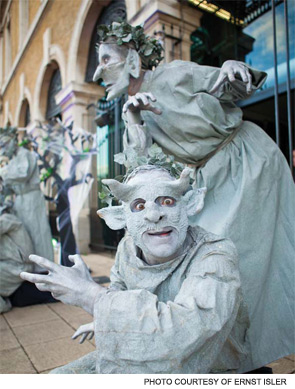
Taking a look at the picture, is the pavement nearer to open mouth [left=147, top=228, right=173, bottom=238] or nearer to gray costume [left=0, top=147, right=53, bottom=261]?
gray costume [left=0, top=147, right=53, bottom=261]

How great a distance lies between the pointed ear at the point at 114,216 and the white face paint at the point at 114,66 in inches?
30.9

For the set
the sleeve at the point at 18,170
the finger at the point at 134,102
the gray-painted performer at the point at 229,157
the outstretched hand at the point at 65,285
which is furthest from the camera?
the sleeve at the point at 18,170

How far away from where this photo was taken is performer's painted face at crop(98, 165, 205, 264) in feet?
3.46

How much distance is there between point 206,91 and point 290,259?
39.4 inches

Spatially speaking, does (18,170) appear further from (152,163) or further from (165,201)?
(165,201)

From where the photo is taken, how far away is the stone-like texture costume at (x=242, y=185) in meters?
1.66

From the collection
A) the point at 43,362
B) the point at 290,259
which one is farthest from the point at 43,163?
the point at 290,259

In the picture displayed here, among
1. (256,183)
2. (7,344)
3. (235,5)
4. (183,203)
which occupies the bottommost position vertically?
(7,344)

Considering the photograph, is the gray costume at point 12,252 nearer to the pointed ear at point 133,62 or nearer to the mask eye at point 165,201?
the pointed ear at point 133,62

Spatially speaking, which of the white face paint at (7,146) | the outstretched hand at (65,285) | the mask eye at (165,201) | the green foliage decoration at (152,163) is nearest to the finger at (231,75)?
the green foliage decoration at (152,163)

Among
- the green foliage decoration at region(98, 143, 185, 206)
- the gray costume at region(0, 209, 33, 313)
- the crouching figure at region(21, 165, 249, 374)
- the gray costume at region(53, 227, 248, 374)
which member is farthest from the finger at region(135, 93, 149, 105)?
the gray costume at region(0, 209, 33, 313)

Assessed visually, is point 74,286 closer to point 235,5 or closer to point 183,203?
point 183,203

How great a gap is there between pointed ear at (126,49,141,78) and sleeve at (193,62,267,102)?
31 centimetres

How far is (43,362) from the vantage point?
2137 mm
